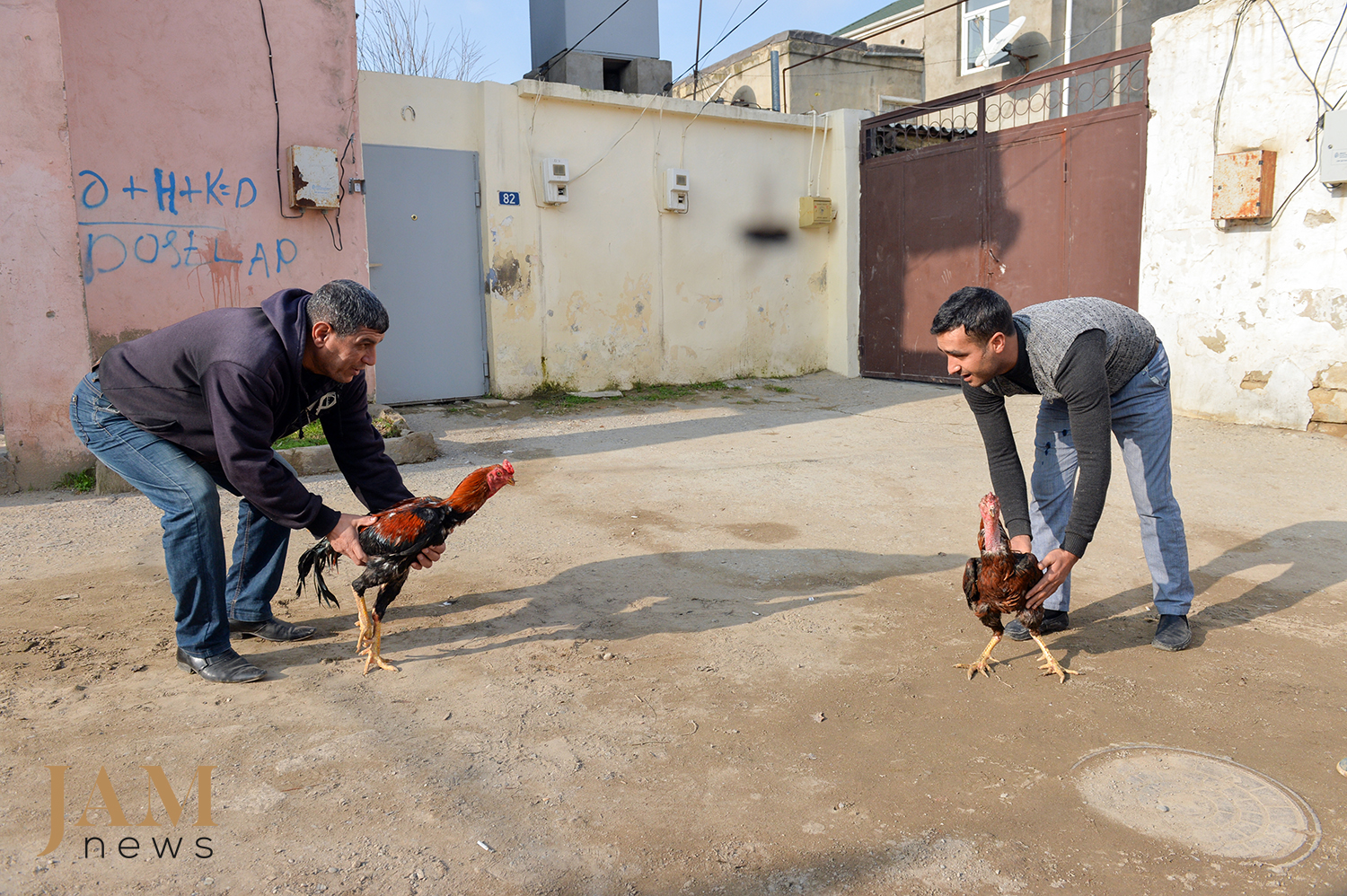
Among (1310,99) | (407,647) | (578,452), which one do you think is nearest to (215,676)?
(407,647)

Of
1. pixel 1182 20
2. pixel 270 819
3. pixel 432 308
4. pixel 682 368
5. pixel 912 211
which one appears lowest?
pixel 270 819

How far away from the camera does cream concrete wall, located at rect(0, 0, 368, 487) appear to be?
6137mm

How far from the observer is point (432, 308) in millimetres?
10109

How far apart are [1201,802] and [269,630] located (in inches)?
137

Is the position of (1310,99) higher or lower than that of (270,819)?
higher

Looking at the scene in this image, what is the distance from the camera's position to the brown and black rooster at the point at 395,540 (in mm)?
3395

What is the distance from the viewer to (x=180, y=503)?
10.8ft

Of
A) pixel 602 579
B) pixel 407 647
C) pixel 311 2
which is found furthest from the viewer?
pixel 311 2

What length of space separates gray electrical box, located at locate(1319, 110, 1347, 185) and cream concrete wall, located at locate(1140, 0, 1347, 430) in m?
0.18

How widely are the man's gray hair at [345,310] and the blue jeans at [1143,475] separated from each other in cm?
263

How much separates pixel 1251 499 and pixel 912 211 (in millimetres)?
6487

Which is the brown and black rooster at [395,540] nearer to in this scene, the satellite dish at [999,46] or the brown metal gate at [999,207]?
the brown metal gate at [999,207]

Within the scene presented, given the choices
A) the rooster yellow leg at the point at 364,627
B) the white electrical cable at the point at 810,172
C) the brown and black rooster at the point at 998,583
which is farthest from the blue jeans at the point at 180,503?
the white electrical cable at the point at 810,172

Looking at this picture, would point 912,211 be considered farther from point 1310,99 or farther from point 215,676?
point 215,676
